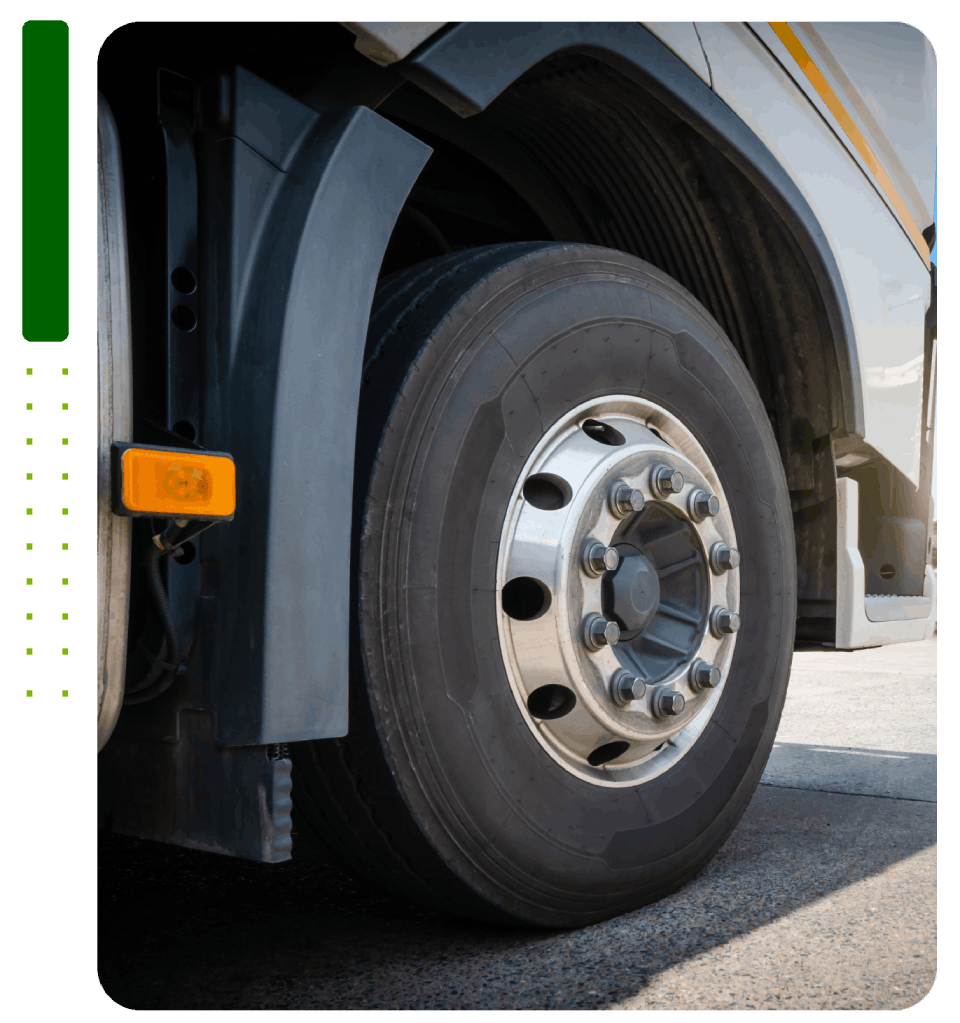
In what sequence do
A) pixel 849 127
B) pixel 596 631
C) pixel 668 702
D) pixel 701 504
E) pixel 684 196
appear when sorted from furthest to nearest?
pixel 849 127, pixel 684 196, pixel 701 504, pixel 668 702, pixel 596 631

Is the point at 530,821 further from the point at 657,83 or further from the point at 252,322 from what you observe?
the point at 657,83

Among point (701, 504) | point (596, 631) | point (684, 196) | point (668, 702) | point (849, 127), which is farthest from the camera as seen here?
point (849, 127)

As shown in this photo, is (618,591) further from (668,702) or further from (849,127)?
(849,127)

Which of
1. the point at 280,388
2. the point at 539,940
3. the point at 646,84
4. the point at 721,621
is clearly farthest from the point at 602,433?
the point at 539,940

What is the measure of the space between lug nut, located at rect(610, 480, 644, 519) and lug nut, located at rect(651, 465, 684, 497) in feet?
0.23

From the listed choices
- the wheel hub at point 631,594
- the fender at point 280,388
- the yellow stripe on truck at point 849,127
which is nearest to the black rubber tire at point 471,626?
the fender at point 280,388

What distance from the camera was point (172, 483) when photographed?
3.46 ft

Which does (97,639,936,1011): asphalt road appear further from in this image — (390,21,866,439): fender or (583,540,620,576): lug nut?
(390,21,866,439): fender

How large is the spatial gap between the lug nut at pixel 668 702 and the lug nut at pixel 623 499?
0.30 m

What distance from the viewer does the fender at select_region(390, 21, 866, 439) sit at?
1281mm

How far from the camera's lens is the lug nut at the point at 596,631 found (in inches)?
59.1

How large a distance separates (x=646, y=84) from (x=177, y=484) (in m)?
1.05

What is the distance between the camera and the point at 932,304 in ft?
9.43

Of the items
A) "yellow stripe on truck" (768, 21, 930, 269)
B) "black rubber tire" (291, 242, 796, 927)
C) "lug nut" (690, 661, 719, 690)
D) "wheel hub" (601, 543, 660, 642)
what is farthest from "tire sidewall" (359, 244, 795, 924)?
"yellow stripe on truck" (768, 21, 930, 269)
